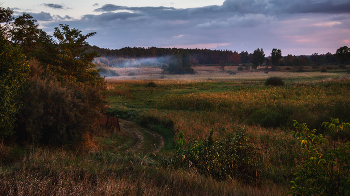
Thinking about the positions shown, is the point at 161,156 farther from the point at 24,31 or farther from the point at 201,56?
the point at 201,56

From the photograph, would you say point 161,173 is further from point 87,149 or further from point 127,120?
point 127,120

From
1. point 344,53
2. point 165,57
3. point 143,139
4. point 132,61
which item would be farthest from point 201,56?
point 143,139

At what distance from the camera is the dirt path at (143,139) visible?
11.2 metres

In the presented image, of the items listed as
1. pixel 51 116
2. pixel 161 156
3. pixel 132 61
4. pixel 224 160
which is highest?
pixel 132 61

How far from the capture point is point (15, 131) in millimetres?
7793

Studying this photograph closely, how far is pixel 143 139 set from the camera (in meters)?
13.0

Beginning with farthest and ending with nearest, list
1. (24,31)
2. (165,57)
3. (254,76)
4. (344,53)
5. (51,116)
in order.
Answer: (165,57), (344,53), (254,76), (24,31), (51,116)

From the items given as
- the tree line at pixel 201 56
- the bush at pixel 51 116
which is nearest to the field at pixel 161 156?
the bush at pixel 51 116

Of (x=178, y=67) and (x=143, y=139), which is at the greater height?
(x=178, y=67)

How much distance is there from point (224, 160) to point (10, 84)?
7591mm

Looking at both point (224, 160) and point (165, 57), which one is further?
point (165, 57)

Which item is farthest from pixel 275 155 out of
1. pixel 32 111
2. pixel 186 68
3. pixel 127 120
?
pixel 186 68

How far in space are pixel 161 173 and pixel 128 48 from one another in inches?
6397

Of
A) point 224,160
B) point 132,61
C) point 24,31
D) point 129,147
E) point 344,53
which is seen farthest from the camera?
point 132,61
